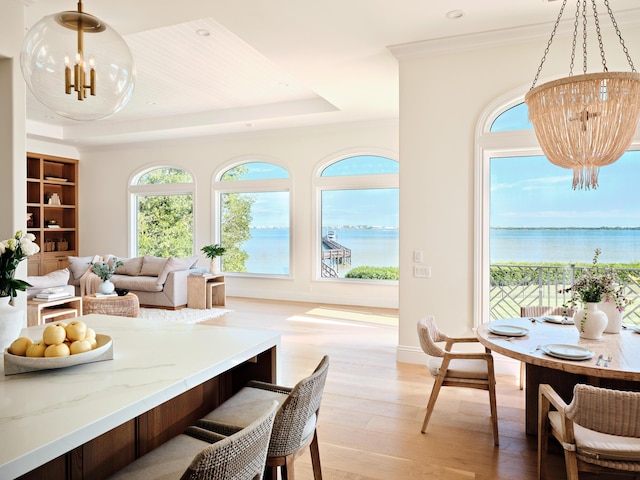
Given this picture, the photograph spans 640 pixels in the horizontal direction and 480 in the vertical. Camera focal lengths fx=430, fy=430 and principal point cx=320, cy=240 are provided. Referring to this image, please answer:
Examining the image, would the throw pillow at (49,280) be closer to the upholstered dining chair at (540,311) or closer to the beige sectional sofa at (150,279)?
the beige sectional sofa at (150,279)

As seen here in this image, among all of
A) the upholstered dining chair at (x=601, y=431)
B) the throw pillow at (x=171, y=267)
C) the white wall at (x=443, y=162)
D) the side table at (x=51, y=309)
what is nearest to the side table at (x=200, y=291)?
the throw pillow at (x=171, y=267)

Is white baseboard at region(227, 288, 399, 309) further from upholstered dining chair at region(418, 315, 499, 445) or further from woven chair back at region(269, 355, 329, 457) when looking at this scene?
woven chair back at region(269, 355, 329, 457)

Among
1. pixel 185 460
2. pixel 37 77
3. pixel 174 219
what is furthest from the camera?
pixel 174 219

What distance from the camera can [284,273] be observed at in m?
8.27

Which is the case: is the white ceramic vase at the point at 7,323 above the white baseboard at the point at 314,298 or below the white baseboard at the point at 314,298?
above

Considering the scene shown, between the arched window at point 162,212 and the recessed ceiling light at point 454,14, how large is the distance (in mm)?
6498

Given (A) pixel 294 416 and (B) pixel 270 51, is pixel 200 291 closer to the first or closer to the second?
(B) pixel 270 51

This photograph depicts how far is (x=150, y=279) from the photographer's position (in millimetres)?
7027

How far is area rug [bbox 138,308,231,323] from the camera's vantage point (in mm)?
6154

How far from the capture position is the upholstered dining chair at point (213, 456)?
3.26 feet

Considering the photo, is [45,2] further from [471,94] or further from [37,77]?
[471,94]

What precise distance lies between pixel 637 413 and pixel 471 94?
128 inches

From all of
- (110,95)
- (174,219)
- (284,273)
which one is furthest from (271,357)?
(174,219)

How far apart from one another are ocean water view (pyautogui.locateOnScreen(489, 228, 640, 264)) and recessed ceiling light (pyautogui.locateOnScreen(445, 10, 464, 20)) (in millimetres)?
1980
